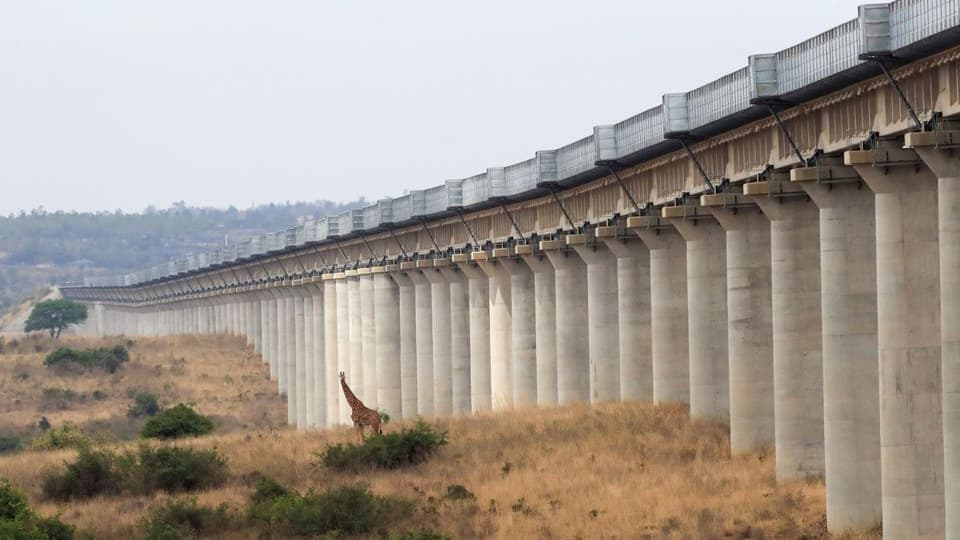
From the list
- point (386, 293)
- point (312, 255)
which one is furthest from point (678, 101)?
point (312, 255)

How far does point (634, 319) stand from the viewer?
62.6 metres

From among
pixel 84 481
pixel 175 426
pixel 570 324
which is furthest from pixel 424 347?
pixel 84 481

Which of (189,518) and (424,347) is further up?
(424,347)

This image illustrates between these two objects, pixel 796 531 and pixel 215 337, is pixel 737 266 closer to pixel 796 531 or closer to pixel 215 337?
pixel 796 531

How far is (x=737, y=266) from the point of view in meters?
48.9

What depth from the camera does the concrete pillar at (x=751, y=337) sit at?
159ft

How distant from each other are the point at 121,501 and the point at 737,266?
15.6m

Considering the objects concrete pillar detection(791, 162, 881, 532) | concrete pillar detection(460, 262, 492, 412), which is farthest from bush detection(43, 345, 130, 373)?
concrete pillar detection(791, 162, 881, 532)

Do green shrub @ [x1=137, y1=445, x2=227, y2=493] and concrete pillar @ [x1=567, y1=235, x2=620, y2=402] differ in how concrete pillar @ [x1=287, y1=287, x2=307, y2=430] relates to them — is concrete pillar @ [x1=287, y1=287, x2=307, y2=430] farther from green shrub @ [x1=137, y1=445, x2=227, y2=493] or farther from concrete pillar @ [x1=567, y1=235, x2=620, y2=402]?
green shrub @ [x1=137, y1=445, x2=227, y2=493]

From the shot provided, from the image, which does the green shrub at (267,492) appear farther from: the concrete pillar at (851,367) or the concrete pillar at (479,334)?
the concrete pillar at (479,334)

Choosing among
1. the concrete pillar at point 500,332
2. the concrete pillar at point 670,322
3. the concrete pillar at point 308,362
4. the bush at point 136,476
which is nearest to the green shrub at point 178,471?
the bush at point 136,476

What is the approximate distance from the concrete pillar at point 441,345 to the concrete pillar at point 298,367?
1064 inches

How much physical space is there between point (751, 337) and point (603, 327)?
57.5 ft

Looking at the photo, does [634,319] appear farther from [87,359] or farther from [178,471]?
[87,359]
